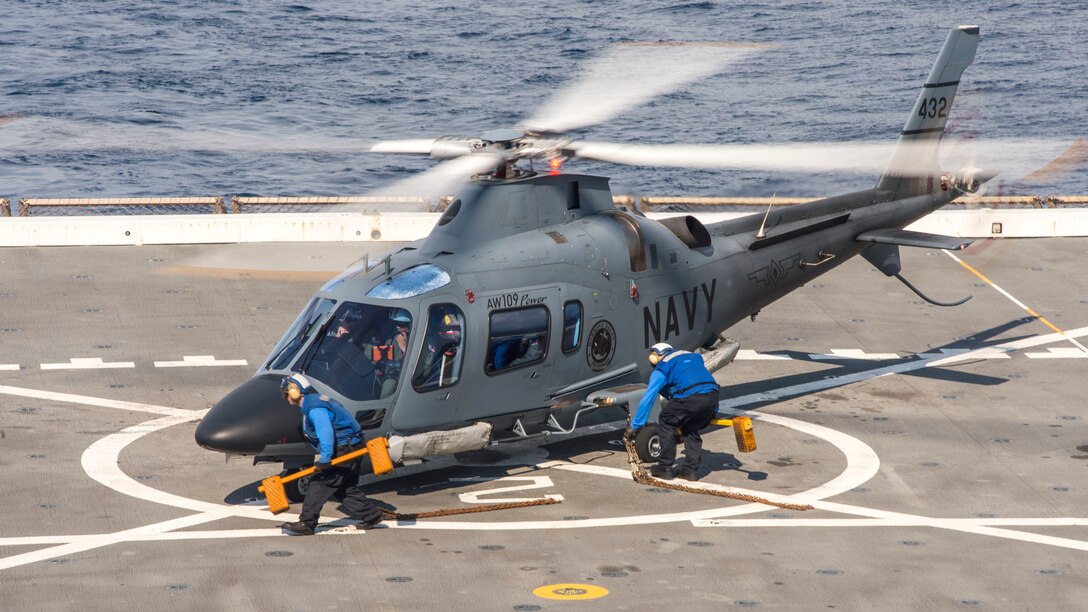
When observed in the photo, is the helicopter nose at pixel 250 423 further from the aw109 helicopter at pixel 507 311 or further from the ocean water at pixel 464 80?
→ the ocean water at pixel 464 80

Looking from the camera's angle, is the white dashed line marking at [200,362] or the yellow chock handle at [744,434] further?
the white dashed line marking at [200,362]

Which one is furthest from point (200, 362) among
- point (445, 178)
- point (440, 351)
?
point (445, 178)

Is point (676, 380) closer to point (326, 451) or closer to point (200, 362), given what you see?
point (326, 451)

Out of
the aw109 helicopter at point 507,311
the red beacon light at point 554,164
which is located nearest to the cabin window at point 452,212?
the aw109 helicopter at point 507,311

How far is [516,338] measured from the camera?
17.6 meters

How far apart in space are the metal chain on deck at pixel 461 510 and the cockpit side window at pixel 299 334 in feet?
7.36

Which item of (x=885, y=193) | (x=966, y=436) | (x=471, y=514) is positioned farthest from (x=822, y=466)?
(x=885, y=193)

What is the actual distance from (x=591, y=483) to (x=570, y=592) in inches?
146

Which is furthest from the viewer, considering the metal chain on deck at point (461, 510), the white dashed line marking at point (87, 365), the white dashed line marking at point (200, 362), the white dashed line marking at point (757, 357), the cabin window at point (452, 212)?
the white dashed line marking at point (757, 357)

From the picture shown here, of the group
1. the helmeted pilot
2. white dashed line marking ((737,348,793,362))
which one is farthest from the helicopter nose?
white dashed line marking ((737,348,793,362))

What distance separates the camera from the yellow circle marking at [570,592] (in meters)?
14.1

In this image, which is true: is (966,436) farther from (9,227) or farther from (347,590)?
(9,227)

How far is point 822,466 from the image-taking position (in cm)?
1855

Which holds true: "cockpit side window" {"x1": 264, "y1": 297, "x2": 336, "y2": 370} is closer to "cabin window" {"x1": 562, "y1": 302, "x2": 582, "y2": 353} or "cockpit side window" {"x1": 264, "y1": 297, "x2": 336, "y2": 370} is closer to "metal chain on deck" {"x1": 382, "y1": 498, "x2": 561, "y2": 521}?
"metal chain on deck" {"x1": 382, "y1": 498, "x2": 561, "y2": 521}
